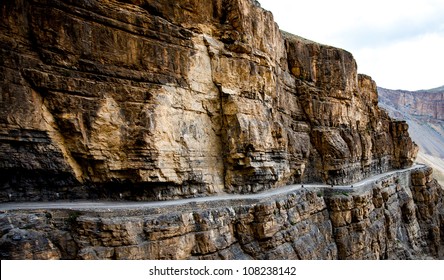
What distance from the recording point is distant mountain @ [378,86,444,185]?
14338 cm

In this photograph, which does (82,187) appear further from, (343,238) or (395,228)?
(395,228)

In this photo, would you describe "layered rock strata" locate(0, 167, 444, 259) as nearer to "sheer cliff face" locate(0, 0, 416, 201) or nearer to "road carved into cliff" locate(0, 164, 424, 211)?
"road carved into cliff" locate(0, 164, 424, 211)

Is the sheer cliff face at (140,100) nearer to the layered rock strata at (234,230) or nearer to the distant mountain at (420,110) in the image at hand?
the layered rock strata at (234,230)

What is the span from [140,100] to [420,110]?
18408 centimetres

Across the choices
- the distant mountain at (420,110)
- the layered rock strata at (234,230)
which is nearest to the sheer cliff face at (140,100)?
the layered rock strata at (234,230)

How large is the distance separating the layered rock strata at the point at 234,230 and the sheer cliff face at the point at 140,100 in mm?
2910

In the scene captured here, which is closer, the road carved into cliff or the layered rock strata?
the layered rock strata

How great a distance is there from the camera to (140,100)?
19.7 metres

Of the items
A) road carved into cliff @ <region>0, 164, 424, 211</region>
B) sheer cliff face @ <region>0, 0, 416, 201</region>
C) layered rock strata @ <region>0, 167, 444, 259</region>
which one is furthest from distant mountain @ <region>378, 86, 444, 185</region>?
road carved into cliff @ <region>0, 164, 424, 211</region>

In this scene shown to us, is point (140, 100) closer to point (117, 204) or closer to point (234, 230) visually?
point (117, 204)

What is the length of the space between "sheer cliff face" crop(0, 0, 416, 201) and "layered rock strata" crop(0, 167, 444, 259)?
9.55 feet

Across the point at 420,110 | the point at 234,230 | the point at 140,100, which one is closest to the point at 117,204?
the point at 140,100

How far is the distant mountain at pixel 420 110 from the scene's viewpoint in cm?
14338

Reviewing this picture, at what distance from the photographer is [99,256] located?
15.0 meters
